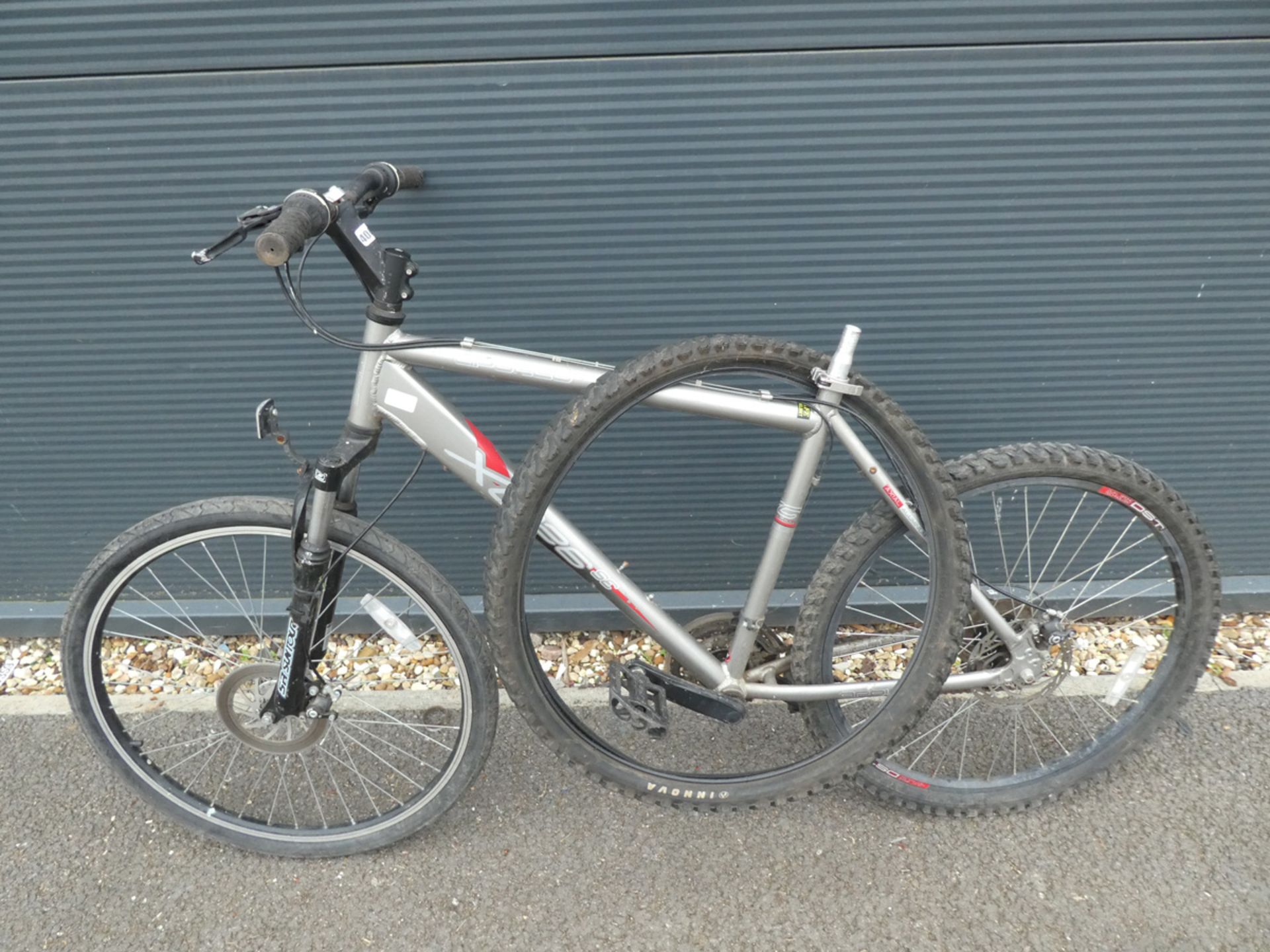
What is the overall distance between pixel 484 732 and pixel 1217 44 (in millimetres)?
2535

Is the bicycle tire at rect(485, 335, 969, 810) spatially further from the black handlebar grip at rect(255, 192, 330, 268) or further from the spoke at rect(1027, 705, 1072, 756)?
the spoke at rect(1027, 705, 1072, 756)

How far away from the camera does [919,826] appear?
224cm

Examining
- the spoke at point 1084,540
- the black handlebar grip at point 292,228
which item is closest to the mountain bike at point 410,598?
the black handlebar grip at point 292,228

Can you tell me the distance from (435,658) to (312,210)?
5.68 feet

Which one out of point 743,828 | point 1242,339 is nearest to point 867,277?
point 1242,339

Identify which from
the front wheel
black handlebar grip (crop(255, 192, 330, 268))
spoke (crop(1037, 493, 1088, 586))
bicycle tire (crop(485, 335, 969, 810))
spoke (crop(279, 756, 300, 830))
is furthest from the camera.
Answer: spoke (crop(1037, 493, 1088, 586))

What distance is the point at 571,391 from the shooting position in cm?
180

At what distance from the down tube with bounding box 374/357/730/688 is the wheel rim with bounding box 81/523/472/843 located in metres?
0.32

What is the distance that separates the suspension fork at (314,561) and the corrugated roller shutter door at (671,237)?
25.3 inches

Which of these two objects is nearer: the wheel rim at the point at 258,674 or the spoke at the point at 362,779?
the wheel rim at the point at 258,674

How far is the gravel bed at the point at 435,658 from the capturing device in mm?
2742

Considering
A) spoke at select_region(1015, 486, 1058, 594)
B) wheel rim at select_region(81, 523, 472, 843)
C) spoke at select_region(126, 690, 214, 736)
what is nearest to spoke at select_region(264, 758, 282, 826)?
wheel rim at select_region(81, 523, 472, 843)

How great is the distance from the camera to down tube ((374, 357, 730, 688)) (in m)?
1.79

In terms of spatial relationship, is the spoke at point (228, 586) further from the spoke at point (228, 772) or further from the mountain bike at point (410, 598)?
the spoke at point (228, 772)
